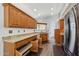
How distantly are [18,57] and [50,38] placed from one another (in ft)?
3.05

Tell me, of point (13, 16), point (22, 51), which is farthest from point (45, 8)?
A: point (22, 51)

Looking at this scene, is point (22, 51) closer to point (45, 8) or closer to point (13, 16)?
point (13, 16)

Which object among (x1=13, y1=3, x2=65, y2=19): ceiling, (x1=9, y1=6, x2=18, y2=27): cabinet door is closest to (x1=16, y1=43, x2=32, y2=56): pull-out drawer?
(x1=9, y1=6, x2=18, y2=27): cabinet door

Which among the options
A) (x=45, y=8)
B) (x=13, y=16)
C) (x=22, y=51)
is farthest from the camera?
(x=13, y=16)

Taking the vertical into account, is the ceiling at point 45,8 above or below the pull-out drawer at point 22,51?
above

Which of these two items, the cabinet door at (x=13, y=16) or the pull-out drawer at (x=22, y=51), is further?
the cabinet door at (x=13, y=16)

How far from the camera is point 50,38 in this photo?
2.49 meters

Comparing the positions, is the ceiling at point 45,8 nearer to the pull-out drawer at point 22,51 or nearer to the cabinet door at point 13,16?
the cabinet door at point 13,16

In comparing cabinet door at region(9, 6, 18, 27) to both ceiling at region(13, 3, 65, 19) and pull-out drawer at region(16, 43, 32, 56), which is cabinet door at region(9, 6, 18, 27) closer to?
ceiling at region(13, 3, 65, 19)

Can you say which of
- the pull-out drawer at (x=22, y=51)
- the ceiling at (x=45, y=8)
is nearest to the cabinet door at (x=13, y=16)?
the ceiling at (x=45, y=8)

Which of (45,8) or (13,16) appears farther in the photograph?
(13,16)

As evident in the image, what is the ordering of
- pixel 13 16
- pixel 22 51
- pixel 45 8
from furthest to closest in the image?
pixel 13 16 < pixel 22 51 < pixel 45 8

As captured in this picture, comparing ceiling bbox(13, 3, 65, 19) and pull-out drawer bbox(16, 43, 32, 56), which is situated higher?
ceiling bbox(13, 3, 65, 19)

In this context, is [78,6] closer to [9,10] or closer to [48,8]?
[48,8]
